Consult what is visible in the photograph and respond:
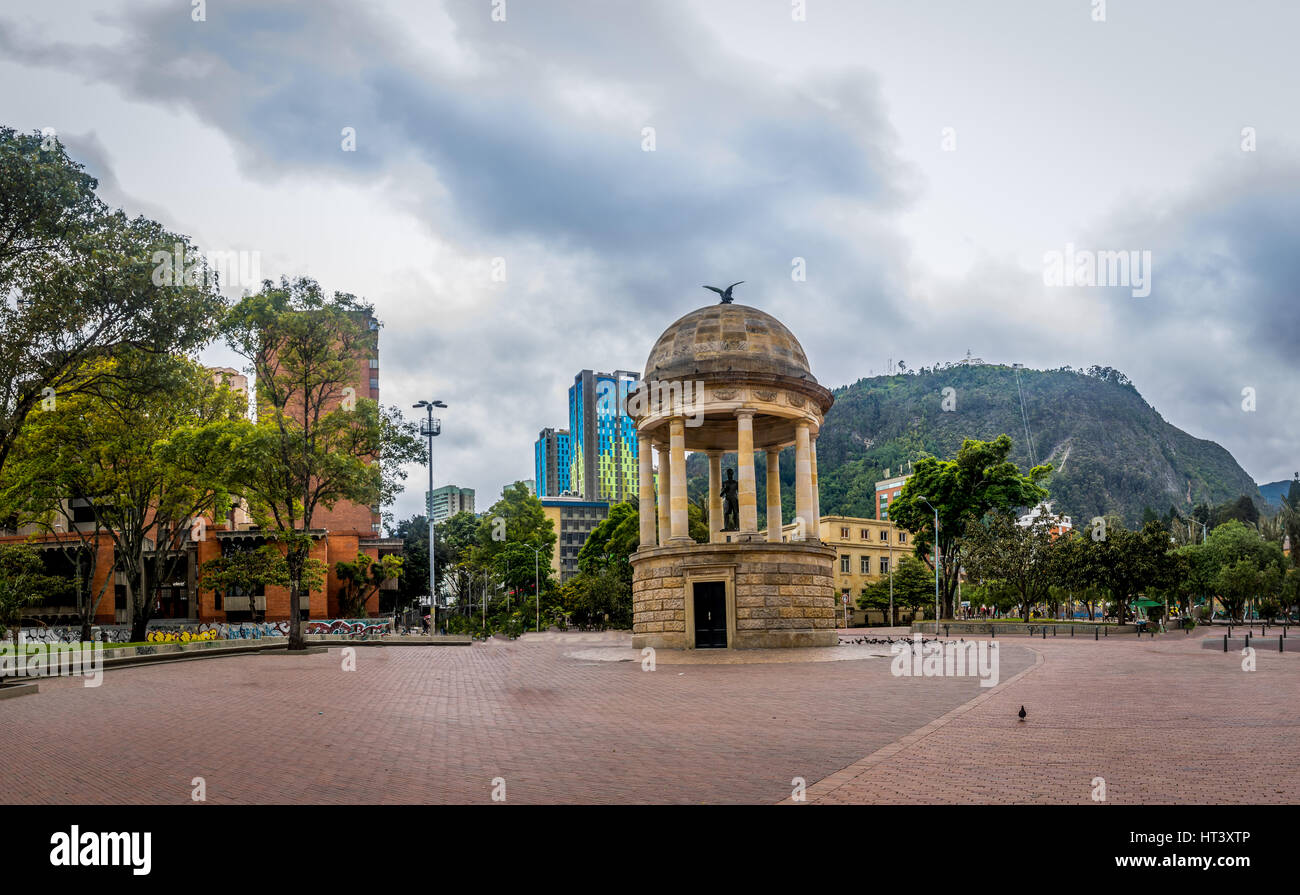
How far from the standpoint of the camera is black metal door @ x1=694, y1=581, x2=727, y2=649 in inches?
1353

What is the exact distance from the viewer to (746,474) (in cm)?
3638

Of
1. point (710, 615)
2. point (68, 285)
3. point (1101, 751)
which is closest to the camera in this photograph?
point (1101, 751)

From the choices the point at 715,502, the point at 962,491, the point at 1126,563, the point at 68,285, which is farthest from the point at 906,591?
the point at 68,285

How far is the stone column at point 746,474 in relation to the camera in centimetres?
3622

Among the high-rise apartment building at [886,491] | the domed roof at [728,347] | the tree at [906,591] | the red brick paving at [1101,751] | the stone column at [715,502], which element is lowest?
the tree at [906,591]

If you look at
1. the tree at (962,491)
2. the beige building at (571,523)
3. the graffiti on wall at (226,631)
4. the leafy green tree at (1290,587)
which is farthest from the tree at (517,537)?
the beige building at (571,523)

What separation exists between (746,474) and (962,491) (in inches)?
1254

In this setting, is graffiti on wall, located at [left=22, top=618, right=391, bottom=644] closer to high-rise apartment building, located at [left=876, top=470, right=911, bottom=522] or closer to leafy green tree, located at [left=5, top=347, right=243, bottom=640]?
leafy green tree, located at [left=5, top=347, right=243, bottom=640]

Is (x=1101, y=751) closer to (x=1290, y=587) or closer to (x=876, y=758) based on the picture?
(x=876, y=758)

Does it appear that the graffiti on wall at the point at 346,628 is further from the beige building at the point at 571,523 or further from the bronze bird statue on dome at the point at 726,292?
the beige building at the point at 571,523

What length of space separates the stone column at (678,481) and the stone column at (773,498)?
639cm
